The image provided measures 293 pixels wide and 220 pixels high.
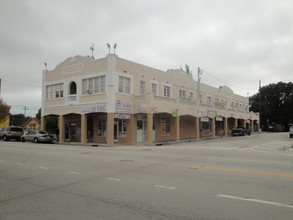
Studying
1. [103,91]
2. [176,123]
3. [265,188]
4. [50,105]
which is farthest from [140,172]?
[50,105]

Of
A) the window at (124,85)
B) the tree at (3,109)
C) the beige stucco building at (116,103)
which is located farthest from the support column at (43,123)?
the tree at (3,109)

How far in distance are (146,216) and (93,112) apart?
27.4 m

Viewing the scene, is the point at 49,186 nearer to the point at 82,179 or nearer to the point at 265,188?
the point at 82,179

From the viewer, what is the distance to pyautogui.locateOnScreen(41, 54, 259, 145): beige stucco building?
32.2 metres

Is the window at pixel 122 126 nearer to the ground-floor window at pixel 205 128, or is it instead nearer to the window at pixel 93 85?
the window at pixel 93 85

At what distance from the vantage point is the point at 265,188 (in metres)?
8.39

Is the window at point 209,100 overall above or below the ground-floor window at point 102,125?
above

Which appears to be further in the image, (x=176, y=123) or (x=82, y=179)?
(x=176, y=123)

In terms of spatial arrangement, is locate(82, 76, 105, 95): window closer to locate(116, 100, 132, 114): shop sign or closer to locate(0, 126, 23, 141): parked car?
locate(116, 100, 132, 114): shop sign

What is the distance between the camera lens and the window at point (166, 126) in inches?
1495

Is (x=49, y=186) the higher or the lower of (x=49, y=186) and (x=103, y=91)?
the lower

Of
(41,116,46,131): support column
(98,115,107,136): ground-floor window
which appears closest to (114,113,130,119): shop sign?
(98,115,107,136): ground-floor window

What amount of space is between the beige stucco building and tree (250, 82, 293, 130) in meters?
45.3

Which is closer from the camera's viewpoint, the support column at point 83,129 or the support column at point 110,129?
the support column at point 110,129
